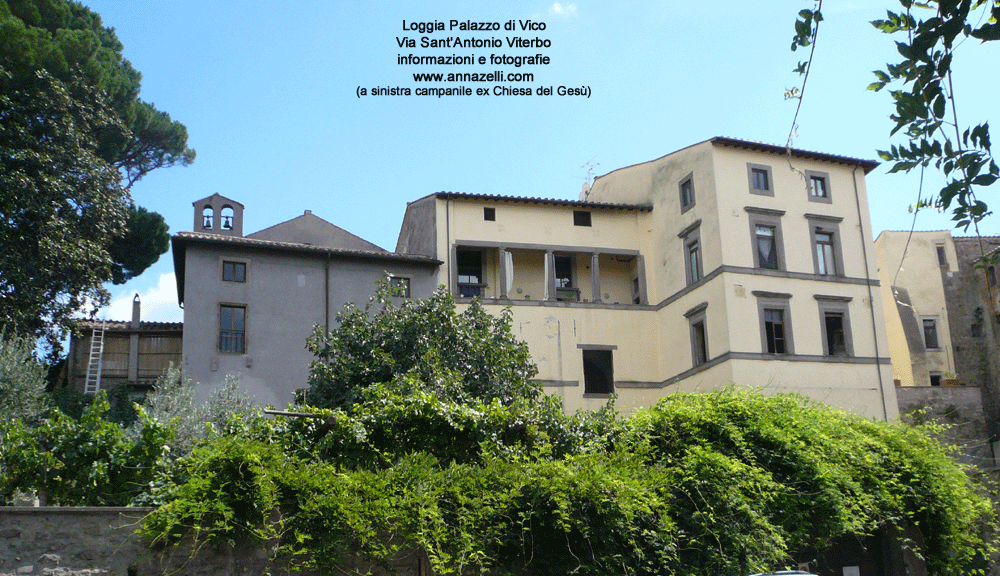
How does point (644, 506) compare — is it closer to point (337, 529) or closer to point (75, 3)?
point (337, 529)

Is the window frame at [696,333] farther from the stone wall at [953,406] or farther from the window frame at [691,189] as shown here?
the stone wall at [953,406]

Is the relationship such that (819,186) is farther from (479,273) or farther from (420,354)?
(420,354)

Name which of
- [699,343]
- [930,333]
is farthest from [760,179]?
[930,333]

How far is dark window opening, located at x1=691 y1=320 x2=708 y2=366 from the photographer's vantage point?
90.5 ft

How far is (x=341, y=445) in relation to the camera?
1202 cm

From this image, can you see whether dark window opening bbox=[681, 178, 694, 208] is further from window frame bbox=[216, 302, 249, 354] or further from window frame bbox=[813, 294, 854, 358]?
window frame bbox=[216, 302, 249, 354]

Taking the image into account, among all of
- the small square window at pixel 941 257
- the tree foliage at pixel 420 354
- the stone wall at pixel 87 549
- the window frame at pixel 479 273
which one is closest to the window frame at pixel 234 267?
the window frame at pixel 479 273

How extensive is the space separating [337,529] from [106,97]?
25315 mm

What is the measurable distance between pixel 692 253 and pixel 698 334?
→ 261cm

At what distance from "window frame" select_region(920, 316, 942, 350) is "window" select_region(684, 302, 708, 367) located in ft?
46.4

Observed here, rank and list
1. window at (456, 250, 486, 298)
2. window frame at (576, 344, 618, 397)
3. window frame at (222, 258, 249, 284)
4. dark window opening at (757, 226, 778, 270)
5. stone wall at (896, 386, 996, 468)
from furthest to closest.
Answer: window at (456, 250, 486, 298), window frame at (576, 344, 618, 397), stone wall at (896, 386, 996, 468), dark window opening at (757, 226, 778, 270), window frame at (222, 258, 249, 284)

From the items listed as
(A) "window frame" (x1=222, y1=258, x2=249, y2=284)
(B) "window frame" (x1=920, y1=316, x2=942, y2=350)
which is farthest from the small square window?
(A) "window frame" (x1=222, y1=258, x2=249, y2=284)

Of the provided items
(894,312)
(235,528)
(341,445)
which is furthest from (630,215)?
(235,528)

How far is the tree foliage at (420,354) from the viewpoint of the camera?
1752cm
